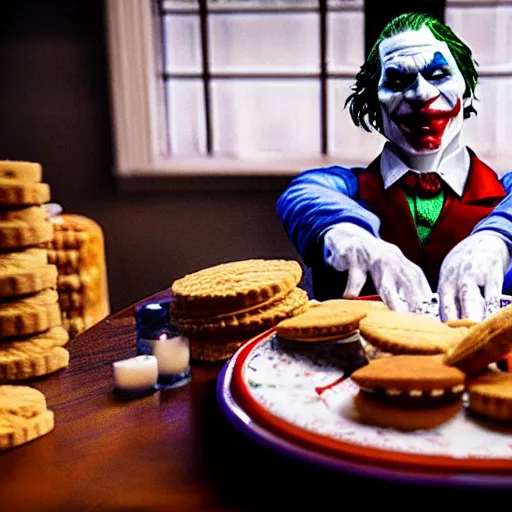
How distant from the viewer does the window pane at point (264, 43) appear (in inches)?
95.8

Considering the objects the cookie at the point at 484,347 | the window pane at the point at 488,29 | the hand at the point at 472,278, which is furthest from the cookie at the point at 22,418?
the window pane at the point at 488,29

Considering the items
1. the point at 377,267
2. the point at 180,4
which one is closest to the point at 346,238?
the point at 377,267

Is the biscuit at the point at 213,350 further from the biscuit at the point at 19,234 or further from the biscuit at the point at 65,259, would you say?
the biscuit at the point at 65,259

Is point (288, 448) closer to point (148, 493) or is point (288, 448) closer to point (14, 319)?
point (148, 493)

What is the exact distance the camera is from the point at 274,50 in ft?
8.09

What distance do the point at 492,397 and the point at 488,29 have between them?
207 centimetres

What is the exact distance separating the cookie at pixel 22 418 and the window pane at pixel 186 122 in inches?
71.6

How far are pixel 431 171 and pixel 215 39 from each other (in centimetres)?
148

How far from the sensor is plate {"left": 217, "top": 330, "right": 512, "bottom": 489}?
54cm

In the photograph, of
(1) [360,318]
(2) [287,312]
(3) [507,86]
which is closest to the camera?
(1) [360,318]

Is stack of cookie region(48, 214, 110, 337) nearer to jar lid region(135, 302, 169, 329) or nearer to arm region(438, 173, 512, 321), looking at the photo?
jar lid region(135, 302, 169, 329)

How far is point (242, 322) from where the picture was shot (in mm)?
921

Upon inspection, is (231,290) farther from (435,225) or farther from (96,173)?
(96,173)

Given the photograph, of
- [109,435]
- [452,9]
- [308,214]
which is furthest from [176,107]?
[109,435]
